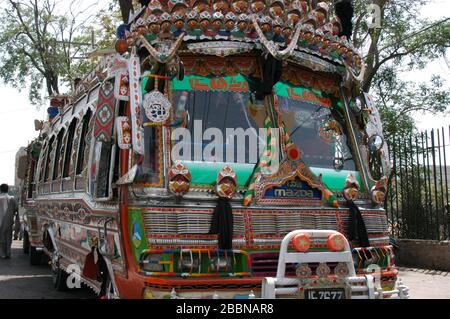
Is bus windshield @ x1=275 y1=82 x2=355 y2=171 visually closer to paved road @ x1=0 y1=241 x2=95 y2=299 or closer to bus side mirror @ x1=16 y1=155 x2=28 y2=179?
paved road @ x1=0 y1=241 x2=95 y2=299

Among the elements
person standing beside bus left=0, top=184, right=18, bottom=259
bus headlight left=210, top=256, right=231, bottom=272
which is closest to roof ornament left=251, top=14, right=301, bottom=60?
bus headlight left=210, top=256, right=231, bottom=272

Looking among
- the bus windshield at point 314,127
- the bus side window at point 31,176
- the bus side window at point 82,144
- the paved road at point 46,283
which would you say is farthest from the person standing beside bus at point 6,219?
the bus windshield at point 314,127

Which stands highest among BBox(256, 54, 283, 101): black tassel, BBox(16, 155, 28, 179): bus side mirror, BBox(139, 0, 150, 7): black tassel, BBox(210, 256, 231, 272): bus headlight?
BBox(139, 0, 150, 7): black tassel

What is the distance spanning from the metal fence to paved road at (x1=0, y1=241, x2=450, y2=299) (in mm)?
1032

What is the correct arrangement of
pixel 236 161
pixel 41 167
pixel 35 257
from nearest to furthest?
pixel 236 161 → pixel 41 167 → pixel 35 257

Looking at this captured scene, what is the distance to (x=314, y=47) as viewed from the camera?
17.9 ft

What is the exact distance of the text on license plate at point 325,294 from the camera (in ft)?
14.5

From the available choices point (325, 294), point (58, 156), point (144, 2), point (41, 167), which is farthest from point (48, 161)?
point (325, 294)

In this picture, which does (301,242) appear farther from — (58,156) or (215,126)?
(58,156)

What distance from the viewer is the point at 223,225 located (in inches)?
179

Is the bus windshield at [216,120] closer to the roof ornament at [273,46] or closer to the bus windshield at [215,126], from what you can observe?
the bus windshield at [215,126]

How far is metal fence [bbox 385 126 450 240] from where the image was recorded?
1127cm
